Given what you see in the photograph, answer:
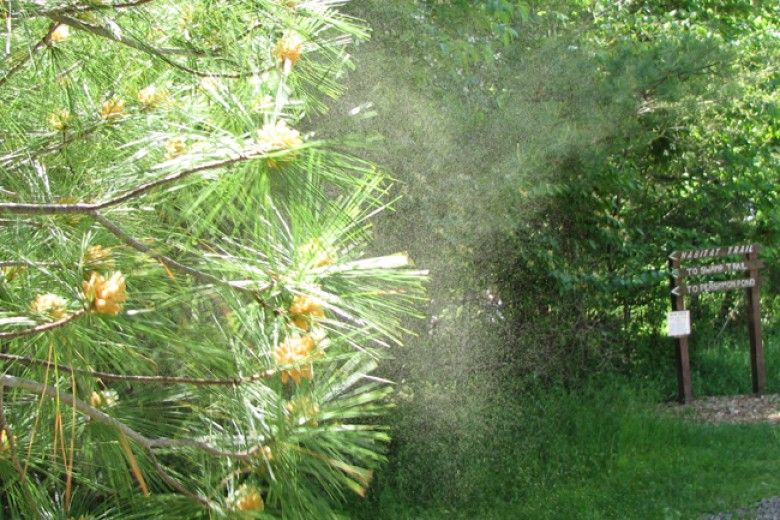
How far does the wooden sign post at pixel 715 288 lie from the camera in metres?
7.22

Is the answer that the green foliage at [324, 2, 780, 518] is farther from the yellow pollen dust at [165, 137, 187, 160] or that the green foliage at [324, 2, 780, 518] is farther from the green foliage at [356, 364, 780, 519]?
the yellow pollen dust at [165, 137, 187, 160]

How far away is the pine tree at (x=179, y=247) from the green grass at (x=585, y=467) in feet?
9.78

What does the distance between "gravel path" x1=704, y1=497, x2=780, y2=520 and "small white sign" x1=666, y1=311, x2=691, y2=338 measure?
2.13 m

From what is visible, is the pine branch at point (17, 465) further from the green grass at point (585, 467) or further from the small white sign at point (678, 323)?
the small white sign at point (678, 323)

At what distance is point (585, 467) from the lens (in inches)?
218

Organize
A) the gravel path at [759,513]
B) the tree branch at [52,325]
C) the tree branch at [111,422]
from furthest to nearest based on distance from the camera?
the gravel path at [759,513], the tree branch at [111,422], the tree branch at [52,325]

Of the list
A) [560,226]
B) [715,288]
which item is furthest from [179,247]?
[715,288]

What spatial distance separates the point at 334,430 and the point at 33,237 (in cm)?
70

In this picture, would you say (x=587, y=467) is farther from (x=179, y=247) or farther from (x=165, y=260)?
(x=165, y=260)

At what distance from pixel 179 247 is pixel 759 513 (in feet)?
13.0

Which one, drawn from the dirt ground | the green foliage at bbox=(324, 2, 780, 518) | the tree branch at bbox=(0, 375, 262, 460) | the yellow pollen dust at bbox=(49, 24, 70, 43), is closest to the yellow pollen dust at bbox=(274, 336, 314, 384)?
the tree branch at bbox=(0, 375, 262, 460)

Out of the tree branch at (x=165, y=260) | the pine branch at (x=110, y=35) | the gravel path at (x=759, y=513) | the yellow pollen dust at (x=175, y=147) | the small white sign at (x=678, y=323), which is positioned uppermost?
the small white sign at (x=678, y=323)

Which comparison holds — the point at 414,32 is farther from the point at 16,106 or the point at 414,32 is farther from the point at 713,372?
the point at 713,372

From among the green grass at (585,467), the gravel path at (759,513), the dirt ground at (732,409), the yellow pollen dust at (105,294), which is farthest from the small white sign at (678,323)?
the yellow pollen dust at (105,294)
